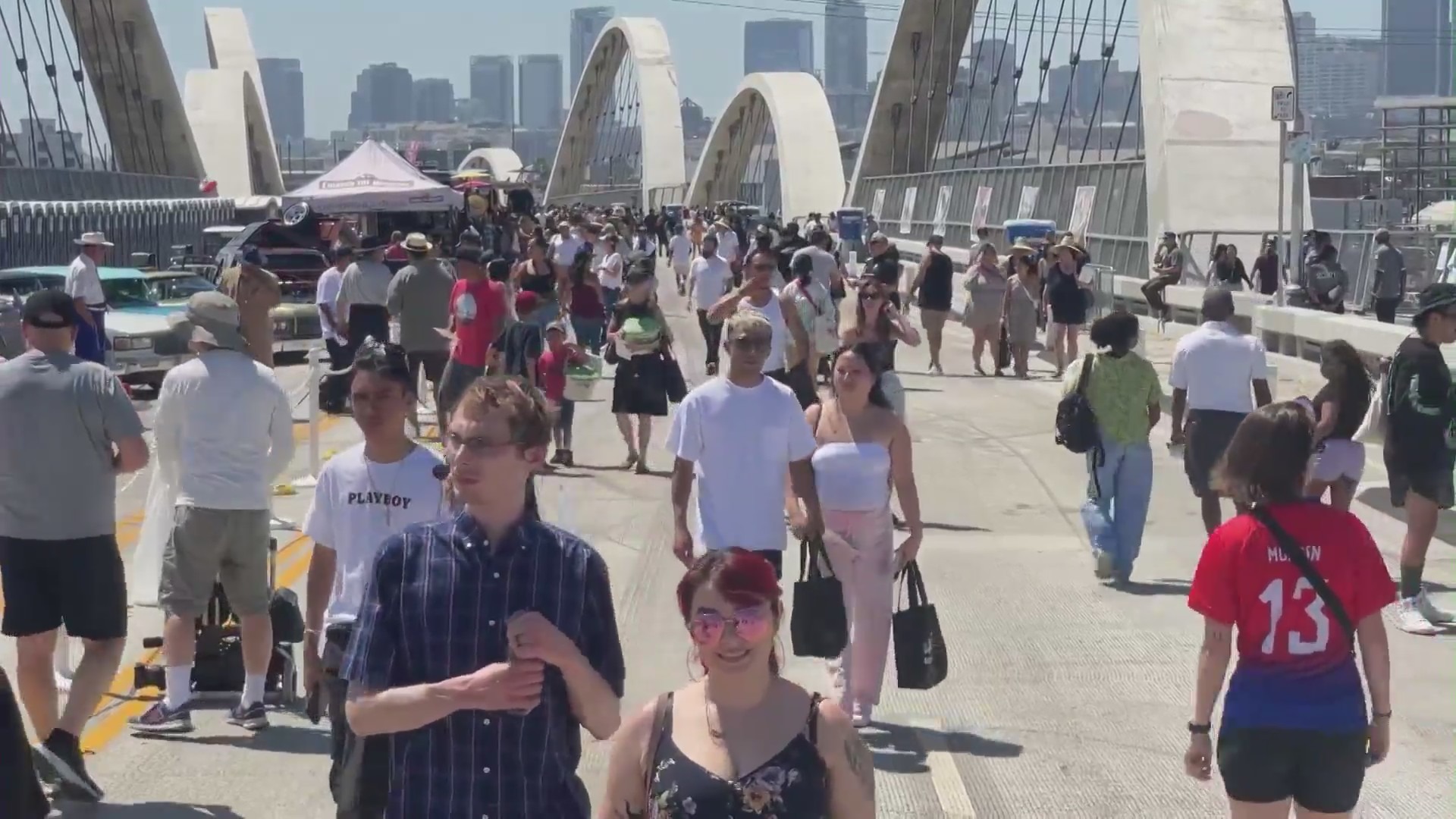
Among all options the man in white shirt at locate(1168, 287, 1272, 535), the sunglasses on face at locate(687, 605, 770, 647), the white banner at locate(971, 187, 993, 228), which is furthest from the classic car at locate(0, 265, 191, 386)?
the white banner at locate(971, 187, 993, 228)

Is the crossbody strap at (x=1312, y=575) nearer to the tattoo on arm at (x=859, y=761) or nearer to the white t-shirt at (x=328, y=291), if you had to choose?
the tattoo on arm at (x=859, y=761)

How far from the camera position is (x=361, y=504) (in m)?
5.58

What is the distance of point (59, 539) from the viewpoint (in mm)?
6789

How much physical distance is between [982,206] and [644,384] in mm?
30004

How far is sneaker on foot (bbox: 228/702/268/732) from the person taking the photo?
7727 mm

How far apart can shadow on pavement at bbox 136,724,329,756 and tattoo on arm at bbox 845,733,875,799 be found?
13.5 ft

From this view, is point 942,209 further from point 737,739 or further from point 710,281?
point 737,739

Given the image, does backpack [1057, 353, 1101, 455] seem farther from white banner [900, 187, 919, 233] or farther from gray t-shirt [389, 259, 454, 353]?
white banner [900, 187, 919, 233]

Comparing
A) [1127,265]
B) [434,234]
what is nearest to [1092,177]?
[1127,265]

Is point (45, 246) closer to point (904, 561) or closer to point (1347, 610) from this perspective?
point (904, 561)

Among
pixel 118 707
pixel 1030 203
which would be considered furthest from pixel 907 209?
pixel 118 707

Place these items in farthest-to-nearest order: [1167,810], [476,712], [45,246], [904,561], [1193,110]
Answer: [1193,110]
[45,246]
[904,561]
[1167,810]
[476,712]

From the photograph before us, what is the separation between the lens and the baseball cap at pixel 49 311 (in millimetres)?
6715

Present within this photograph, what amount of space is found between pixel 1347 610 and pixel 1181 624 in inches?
196
